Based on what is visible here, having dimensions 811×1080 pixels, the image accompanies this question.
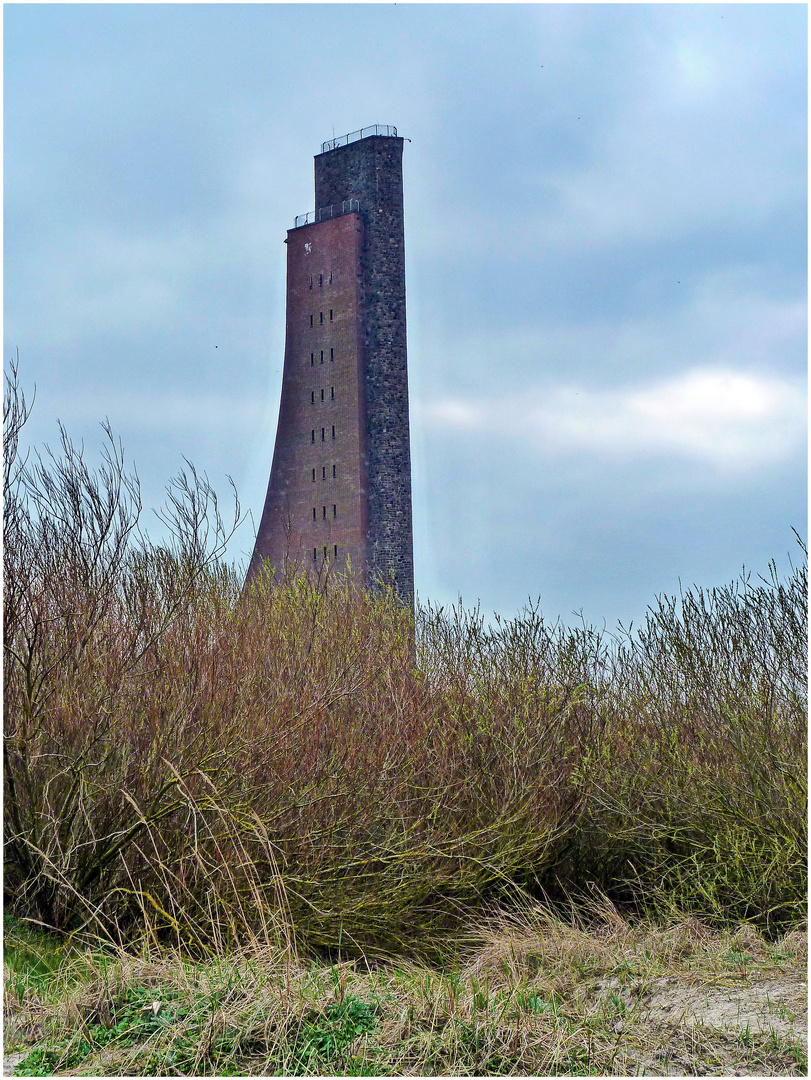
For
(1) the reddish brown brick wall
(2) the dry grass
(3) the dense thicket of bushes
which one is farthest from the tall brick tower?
(2) the dry grass

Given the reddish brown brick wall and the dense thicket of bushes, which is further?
the reddish brown brick wall

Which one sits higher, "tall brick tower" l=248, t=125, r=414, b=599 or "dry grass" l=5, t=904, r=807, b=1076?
"tall brick tower" l=248, t=125, r=414, b=599

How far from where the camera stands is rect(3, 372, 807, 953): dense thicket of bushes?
748 centimetres

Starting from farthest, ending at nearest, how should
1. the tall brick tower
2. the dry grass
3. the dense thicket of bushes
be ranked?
the tall brick tower, the dense thicket of bushes, the dry grass

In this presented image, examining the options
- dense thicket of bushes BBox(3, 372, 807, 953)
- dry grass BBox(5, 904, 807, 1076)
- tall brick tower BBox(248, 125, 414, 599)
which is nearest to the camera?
dry grass BBox(5, 904, 807, 1076)

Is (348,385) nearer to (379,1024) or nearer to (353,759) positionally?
(353,759)

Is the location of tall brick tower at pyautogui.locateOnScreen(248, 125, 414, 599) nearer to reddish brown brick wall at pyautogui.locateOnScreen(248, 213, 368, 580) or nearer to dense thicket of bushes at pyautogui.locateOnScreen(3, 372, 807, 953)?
reddish brown brick wall at pyautogui.locateOnScreen(248, 213, 368, 580)

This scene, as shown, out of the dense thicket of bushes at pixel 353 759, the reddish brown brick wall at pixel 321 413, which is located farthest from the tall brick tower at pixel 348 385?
the dense thicket of bushes at pixel 353 759

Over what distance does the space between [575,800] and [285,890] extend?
13.2ft

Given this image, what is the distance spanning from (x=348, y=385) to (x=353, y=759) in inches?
847

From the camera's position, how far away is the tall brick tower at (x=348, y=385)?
28906 mm

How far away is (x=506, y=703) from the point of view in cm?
1081

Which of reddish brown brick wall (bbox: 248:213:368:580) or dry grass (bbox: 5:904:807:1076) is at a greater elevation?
reddish brown brick wall (bbox: 248:213:368:580)

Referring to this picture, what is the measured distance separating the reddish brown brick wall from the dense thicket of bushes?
53.9 feet
